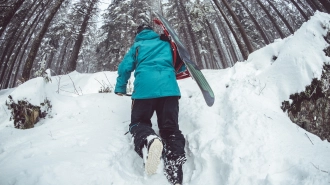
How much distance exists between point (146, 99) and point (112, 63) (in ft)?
50.3

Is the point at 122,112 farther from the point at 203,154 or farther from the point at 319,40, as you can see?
the point at 319,40

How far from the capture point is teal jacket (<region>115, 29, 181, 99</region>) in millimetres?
2623

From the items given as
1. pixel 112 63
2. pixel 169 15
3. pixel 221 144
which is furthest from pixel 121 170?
pixel 169 15

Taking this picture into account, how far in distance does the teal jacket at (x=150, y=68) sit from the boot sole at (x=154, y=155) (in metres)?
0.69

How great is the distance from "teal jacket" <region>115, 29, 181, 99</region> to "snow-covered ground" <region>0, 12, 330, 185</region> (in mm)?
818

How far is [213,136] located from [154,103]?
37.6 inches

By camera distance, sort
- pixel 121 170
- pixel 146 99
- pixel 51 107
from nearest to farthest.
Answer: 1. pixel 121 170
2. pixel 146 99
3. pixel 51 107

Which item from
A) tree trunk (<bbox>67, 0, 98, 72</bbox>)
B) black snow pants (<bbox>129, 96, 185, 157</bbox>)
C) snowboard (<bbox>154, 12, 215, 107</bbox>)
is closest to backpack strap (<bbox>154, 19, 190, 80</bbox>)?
snowboard (<bbox>154, 12, 215, 107</bbox>)

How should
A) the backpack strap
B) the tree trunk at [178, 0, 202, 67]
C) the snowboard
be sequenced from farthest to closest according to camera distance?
the tree trunk at [178, 0, 202, 67] < the backpack strap < the snowboard

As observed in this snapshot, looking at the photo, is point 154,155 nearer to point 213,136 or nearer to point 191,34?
point 213,136

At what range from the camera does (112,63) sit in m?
17.1

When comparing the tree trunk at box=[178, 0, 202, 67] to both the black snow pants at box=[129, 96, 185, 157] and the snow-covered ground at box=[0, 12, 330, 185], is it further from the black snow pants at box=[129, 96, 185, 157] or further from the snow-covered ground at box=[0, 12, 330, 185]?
the black snow pants at box=[129, 96, 185, 157]

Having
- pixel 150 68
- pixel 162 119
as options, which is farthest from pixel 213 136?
pixel 150 68

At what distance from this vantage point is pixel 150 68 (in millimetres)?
2748
